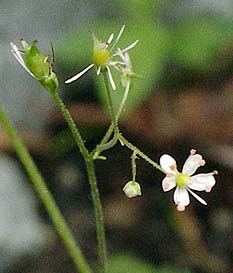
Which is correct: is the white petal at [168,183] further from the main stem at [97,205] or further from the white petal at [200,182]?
the main stem at [97,205]

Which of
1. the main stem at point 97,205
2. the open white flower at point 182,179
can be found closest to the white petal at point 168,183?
the open white flower at point 182,179

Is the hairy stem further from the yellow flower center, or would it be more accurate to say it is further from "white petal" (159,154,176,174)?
the yellow flower center

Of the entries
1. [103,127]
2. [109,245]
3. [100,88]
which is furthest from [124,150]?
[100,88]

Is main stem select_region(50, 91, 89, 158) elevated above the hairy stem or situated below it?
above

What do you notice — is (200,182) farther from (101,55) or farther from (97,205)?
(101,55)

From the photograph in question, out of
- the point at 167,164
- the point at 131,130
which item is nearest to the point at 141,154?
the point at 167,164

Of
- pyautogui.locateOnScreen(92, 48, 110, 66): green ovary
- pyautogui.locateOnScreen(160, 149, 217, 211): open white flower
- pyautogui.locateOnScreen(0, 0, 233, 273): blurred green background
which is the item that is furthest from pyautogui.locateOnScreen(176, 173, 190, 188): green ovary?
pyautogui.locateOnScreen(0, 0, 233, 273): blurred green background

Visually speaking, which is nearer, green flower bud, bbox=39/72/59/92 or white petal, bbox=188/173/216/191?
green flower bud, bbox=39/72/59/92

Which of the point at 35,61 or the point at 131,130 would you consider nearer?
the point at 35,61
